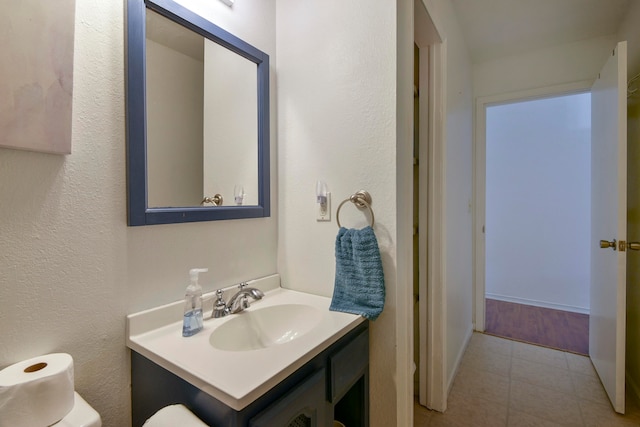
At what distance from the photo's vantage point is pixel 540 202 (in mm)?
3230

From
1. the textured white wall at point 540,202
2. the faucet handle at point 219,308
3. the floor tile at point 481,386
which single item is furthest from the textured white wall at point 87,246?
the textured white wall at point 540,202

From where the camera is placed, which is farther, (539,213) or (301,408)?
(539,213)

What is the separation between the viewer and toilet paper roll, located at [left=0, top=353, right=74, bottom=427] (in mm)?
604

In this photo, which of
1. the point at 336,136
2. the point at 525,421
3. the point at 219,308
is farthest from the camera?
the point at 525,421

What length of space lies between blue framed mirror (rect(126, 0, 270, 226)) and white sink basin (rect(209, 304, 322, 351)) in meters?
0.39

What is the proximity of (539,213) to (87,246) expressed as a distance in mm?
3885

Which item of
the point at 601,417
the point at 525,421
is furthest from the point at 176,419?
the point at 601,417

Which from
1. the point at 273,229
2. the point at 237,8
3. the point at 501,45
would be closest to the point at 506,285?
the point at 501,45

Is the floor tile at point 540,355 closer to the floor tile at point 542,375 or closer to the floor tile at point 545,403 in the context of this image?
the floor tile at point 542,375

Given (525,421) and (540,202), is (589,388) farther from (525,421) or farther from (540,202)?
(540,202)

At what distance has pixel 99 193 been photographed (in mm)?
833

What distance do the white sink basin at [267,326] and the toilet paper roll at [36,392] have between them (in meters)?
0.38

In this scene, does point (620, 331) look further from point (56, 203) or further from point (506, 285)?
point (56, 203)

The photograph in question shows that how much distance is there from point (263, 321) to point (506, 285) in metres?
3.33
